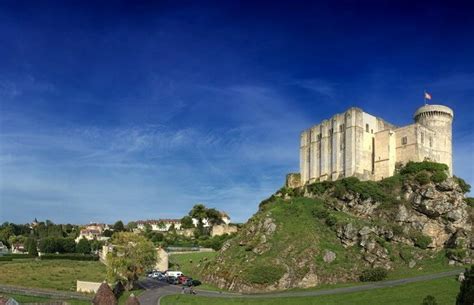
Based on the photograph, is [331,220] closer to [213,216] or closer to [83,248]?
[83,248]

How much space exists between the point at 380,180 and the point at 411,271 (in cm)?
2038

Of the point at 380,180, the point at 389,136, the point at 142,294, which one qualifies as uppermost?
the point at 389,136

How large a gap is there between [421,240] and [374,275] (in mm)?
12661

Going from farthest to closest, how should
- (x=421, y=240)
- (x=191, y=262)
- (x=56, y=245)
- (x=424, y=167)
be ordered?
(x=56, y=245)
(x=191, y=262)
(x=424, y=167)
(x=421, y=240)

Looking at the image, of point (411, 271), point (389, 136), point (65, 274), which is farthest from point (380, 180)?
point (65, 274)

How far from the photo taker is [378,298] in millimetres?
51688

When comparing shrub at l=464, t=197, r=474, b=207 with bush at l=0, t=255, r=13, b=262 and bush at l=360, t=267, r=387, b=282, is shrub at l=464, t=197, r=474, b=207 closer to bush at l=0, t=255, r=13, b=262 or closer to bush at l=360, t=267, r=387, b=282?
bush at l=360, t=267, r=387, b=282

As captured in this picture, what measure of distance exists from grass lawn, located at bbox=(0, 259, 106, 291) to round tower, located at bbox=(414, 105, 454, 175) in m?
56.6

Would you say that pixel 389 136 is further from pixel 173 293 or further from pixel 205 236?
pixel 205 236

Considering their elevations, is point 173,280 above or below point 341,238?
below

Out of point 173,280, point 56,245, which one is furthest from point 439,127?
point 56,245

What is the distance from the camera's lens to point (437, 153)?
3314 inches

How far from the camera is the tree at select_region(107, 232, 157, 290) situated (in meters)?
65.2

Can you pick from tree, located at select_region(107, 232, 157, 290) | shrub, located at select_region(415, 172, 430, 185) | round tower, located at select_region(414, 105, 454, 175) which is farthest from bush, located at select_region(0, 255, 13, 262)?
round tower, located at select_region(414, 105, 454, 175)
